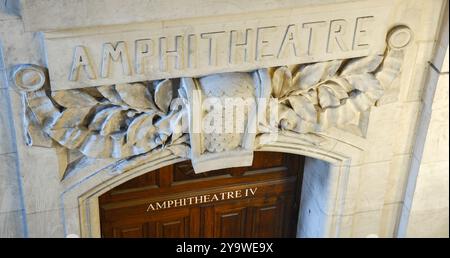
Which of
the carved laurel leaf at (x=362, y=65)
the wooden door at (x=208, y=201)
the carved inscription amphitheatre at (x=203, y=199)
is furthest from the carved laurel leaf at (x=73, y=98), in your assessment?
the carved laurel leaf at (x=362, y=65)

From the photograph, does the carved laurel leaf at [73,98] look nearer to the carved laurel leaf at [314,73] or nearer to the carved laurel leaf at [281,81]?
the carved laurel leaf at [281,81]

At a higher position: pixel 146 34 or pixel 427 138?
pixel 146 34

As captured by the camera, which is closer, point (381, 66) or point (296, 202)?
point (381, 66)

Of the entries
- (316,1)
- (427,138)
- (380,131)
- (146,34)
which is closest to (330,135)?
(380,131)

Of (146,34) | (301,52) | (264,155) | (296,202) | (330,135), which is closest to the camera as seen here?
(146,34)

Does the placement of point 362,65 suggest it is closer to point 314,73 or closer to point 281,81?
point 314,73

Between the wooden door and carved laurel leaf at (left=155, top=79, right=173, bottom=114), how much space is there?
0.80m

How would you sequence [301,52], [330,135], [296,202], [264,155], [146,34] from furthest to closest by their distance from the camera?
1. [296,202]
2. [264,155]
3. [330,135]
4. [301,52]
5. [146,34]

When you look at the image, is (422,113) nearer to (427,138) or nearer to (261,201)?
(427,138)

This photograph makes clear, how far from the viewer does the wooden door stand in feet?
16.5

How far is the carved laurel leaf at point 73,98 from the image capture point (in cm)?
405

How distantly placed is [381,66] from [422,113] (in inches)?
22.4

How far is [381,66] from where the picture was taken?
14.8 ft

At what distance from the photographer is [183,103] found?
4.26 meters
